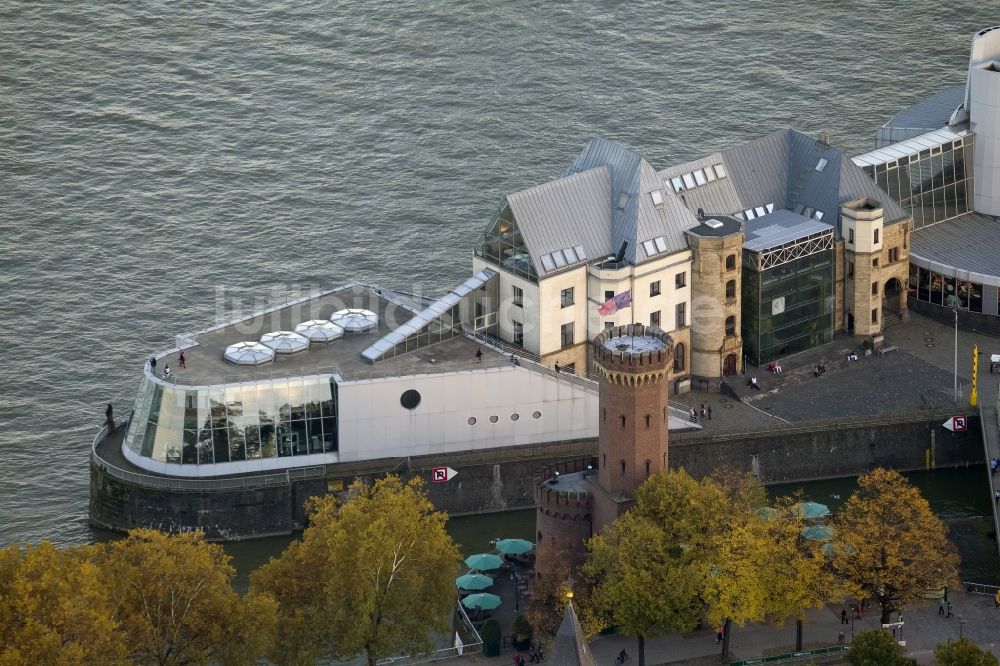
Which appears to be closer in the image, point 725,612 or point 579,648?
point 579,648

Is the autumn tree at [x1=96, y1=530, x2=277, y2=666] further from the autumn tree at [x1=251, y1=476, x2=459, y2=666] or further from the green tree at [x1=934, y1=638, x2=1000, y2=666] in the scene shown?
the green tree at [x1=934, y1=638, x2=1000, y2=666]

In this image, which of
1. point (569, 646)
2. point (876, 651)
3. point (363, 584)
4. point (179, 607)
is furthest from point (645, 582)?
point (179, 607)

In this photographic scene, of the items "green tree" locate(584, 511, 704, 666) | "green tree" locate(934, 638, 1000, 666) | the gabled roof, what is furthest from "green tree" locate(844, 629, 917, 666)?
the gabled roof

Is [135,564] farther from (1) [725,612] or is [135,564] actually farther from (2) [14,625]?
(1) [725,612]

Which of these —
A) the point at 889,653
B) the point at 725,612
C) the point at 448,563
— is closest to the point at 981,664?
the point at 889,653

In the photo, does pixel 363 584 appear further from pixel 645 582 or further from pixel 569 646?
pixel 569 646

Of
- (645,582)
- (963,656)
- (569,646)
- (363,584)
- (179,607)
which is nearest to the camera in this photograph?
(569,646)
